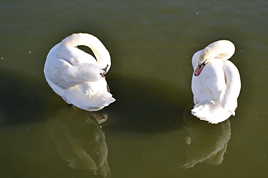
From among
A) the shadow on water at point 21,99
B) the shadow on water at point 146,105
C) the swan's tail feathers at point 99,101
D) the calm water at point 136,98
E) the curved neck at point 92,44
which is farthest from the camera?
the curved neck at point 92,44

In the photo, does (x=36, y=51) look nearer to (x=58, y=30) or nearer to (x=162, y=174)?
(x=58, y=30)

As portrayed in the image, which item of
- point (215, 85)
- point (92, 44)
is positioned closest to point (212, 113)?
point (215, 85)

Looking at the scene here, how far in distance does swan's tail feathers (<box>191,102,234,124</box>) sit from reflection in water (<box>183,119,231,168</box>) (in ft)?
1.28

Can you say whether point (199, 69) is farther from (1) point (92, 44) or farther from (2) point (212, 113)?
(1) point (92, 44)

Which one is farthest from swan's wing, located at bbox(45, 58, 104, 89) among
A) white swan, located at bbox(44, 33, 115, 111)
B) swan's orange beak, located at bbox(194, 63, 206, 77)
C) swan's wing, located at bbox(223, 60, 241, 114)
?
swan's wing, located at bbox(223, 60, 241, 114)

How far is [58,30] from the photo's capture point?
9.06 meters

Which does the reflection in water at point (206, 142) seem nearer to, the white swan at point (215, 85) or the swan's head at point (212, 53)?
the white swan at point (215, 85)

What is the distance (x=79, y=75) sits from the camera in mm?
6938

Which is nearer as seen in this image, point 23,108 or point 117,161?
point 117,161

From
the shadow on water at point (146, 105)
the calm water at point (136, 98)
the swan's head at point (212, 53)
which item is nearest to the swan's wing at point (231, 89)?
the swan's head at point (212, 53)

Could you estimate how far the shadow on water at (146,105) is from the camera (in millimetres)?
7078

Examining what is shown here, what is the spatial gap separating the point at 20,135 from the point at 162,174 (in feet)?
7.00

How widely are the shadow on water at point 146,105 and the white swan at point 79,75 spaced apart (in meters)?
0.44

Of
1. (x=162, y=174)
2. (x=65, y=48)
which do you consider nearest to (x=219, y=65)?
(x=162, y=174)
